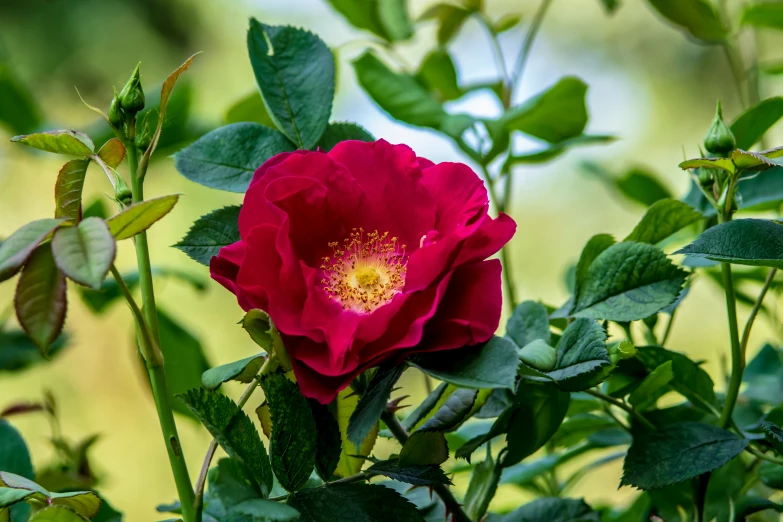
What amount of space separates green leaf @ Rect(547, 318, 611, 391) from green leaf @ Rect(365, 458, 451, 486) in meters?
0.06

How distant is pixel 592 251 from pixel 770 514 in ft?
0.79

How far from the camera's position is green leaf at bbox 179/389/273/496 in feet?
0.87

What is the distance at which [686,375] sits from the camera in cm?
40

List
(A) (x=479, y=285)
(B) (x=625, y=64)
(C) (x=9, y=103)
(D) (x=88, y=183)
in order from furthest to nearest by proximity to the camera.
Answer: (B) (x=625, y=64)
(D) (x=88, y=183)
(C) (x=9, y=103)
(A) (x=479, y=285)

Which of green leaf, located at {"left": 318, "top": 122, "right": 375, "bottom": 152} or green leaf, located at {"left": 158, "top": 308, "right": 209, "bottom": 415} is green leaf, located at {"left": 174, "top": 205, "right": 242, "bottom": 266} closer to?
green leaf, located at {"left": 318, "top": 122, "right": 375, "bottom": 152}

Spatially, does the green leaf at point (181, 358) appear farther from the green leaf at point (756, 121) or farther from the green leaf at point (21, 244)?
the green leaf at point (756, 121)

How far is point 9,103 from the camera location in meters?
0.73

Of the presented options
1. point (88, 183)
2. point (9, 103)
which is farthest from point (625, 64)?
point (9, 103)

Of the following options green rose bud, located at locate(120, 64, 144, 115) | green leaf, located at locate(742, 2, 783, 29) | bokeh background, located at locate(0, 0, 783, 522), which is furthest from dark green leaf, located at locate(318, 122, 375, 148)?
bokeh background, located at locate(0, 0, 783, 522)

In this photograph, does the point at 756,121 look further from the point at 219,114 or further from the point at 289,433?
the point at 219,114

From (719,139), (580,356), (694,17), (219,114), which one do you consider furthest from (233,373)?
(219,114)

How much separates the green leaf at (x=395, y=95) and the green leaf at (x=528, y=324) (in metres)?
0.20

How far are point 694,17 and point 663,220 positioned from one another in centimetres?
30

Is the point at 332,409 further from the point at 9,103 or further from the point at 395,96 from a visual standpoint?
the point at 9,103
